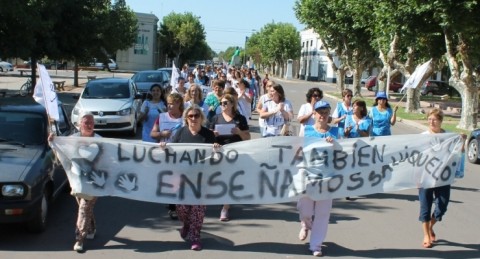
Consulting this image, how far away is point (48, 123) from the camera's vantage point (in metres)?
7.44

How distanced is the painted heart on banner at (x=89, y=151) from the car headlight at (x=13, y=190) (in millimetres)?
701

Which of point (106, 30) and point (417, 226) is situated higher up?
point (106, 30)

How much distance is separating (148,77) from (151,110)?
649 inches

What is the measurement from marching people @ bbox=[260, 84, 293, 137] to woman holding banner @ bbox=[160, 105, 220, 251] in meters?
2.23

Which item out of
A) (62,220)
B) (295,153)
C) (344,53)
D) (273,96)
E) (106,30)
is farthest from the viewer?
(344,53)

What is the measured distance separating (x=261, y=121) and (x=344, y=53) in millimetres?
37994

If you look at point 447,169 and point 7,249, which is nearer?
point 7,249

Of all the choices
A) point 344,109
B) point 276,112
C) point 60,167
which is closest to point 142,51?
point 344,109

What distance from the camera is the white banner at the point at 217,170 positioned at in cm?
623

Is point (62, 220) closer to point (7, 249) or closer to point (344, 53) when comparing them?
point (7, 249)

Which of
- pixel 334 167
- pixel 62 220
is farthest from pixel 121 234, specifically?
pixel 334 167

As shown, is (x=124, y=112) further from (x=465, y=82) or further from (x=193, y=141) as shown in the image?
(x=465, y=82)

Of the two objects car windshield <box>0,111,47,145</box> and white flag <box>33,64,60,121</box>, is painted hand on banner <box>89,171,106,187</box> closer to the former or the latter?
white flag <box>33,64,60,121</box>

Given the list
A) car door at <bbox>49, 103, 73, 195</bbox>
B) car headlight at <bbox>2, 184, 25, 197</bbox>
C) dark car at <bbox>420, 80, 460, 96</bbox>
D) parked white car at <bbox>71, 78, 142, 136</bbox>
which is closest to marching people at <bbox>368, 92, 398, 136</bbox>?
car door at <bbox>49, 103, 73, 195</bbox>
